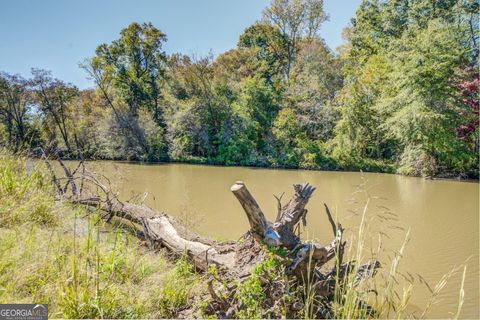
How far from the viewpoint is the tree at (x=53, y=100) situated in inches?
646

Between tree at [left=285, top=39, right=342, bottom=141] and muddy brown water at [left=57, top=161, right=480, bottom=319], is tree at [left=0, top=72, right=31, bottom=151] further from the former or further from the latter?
tree at [left=285, top=39, right=342, bottom=141]

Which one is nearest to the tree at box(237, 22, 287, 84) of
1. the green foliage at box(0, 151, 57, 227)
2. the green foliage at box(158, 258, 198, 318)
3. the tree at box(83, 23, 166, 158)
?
the tree at box(83, 23, 166, 158)

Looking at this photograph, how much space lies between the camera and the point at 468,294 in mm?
2965

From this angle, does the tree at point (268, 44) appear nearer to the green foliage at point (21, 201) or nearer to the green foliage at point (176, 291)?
the green foliage at point (21, 201)

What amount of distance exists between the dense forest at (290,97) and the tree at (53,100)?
64mm

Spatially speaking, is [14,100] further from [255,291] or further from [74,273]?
[255,291]

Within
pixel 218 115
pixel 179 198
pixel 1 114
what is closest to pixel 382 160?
pixel 218 115

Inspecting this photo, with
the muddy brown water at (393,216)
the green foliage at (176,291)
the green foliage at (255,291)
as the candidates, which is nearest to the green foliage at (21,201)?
the muddy brown water at (393,216)

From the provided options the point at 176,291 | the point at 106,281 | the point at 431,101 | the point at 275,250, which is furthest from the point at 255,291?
the point at 431,101

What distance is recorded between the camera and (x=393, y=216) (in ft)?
18.5

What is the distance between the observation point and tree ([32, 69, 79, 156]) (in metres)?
16.4

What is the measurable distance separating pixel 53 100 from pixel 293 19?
16.0 m

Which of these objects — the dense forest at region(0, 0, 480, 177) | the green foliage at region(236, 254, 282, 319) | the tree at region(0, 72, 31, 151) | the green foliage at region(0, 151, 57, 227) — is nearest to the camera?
the green foliage at region(236, 254, 282, 319)

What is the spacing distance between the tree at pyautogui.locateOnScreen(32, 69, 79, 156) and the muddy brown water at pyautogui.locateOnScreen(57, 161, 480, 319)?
11013 millimetres
